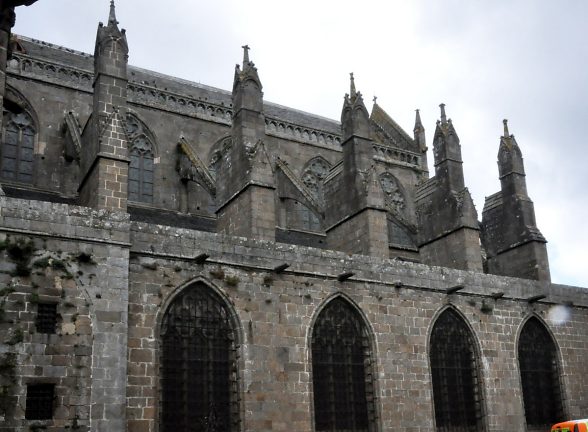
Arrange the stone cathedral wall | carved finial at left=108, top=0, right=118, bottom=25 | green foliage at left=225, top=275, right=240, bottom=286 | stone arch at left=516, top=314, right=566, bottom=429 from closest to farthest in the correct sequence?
the stone cathedral wall < green foliage at left=225, top=275, right=240, bottom=286 < carved finial at left=108, top=0, right=118, bottom=25 < stone arch at left=516, top=314, right=566, bottom=429

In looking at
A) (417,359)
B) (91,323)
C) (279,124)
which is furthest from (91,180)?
(279,124)

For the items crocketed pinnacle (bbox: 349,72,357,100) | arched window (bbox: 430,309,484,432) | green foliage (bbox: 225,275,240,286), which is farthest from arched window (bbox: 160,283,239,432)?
crocketed pinnacle (bbox: 349,72,357,100)

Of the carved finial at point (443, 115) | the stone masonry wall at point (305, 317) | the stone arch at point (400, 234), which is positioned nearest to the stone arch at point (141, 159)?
the stone masonry wall at point (305, 317)

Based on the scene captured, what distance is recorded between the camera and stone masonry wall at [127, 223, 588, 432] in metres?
14.3

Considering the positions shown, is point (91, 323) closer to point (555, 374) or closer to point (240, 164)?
point (240, 164)

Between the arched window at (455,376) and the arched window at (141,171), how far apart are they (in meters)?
10.4

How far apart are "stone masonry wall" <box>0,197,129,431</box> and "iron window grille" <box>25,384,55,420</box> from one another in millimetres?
105

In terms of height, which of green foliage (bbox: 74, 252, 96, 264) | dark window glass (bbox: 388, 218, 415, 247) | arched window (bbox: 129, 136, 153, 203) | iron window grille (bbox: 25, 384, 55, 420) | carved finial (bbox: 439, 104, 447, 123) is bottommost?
iron window grille (bbox: 25, 384, 55, 420)

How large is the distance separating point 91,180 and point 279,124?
45.4 feet

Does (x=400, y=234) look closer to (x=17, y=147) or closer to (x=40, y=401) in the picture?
(x=17, y=147)

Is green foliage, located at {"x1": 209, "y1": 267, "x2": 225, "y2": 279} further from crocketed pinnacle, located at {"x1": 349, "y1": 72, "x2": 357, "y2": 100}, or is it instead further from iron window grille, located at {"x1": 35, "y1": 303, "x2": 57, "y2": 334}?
crocketed pinnacle, located at {"x1": 349, "y1": 72, "x2": 357, "y2": 100}

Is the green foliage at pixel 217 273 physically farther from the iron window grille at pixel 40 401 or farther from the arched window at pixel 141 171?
the arched window at pixel 141 171

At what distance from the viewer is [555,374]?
21250mm

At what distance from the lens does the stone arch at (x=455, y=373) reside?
18.5m
